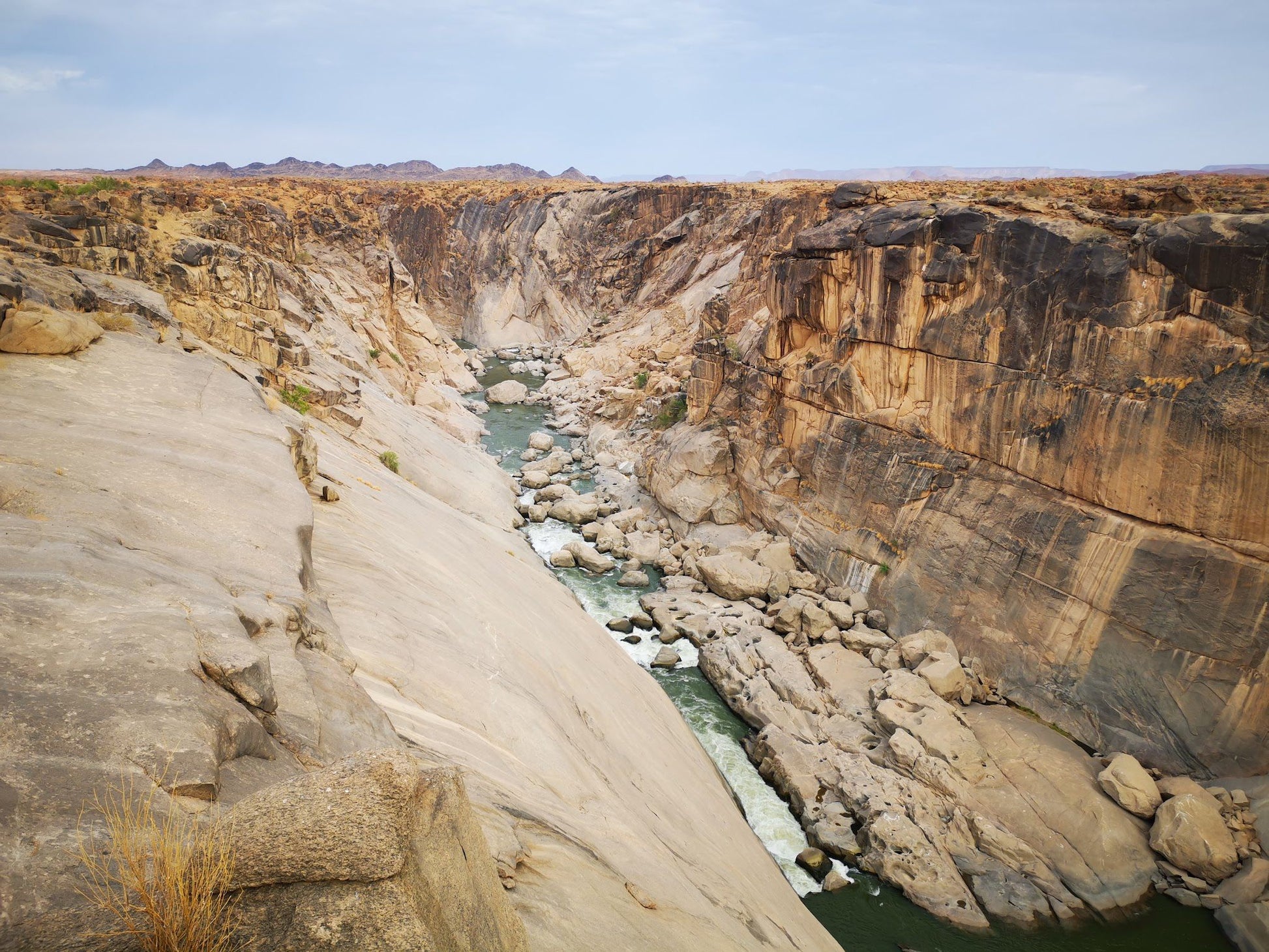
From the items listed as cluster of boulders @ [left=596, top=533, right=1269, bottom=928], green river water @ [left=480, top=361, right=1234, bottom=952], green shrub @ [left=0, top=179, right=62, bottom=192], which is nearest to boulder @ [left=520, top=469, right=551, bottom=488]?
cluster of boulders @ [left=596, top=533, right=1269, bottom=928]

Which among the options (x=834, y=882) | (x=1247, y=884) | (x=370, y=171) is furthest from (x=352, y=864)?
(x=370, y=171)

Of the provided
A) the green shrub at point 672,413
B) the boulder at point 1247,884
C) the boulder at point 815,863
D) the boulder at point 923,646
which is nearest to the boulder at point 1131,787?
the boulder at point 1247,884

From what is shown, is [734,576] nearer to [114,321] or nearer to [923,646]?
[923,646]

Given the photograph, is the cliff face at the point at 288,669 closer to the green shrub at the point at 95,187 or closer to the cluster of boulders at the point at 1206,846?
the green shrub at the point at 95,187

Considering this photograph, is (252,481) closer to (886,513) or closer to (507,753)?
(507,753)

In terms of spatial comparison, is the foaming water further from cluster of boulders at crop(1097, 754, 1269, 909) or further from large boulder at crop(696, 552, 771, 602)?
cluster of boulders at crop(1097, 754, 1269, 909)

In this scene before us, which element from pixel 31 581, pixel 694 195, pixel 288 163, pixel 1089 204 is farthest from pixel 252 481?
pixel 288 163

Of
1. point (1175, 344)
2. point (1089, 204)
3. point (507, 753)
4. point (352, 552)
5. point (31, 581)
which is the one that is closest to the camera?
point (31, 581)
